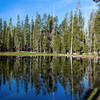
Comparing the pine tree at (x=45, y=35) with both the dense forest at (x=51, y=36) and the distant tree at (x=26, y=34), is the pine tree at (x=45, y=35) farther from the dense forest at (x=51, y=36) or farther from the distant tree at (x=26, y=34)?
the distant tree at (x=26, y=34)

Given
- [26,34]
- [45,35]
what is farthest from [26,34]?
[45,35]

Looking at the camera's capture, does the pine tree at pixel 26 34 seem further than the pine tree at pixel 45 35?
Yes

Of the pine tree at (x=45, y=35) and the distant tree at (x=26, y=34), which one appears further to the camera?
the distant tree at (x=26, y=34)

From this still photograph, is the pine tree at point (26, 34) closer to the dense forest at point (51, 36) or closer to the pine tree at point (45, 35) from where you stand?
the dense forest at point (51, 36)

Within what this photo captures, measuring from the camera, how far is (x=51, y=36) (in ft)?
222

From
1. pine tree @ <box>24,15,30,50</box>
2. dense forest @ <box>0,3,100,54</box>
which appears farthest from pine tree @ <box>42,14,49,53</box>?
pine tree @ <box>24,15,30,50</box>

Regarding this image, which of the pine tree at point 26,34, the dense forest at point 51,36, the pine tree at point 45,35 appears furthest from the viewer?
the pine tree at point 26,34

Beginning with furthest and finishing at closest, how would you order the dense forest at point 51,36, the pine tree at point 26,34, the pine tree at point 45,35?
the pine tree at point 26,34
the pine tree at point 45,35
the dense forest at point 51,36

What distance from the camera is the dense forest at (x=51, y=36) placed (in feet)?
175

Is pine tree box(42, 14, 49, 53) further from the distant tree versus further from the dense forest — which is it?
the distant tree

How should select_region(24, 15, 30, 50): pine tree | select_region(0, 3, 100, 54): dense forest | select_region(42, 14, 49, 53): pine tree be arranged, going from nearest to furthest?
select_region(0, 3, 100, 54): dense forest < select_region(42, 14, 49, 53): pine tree < select_region(24, 15, 30, 50): pine tree

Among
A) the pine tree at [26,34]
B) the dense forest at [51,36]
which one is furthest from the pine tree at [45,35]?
the pine tree at [26,34]

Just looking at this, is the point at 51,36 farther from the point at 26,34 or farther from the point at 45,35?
the point at 26,34

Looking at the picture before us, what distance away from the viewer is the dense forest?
5343cm
